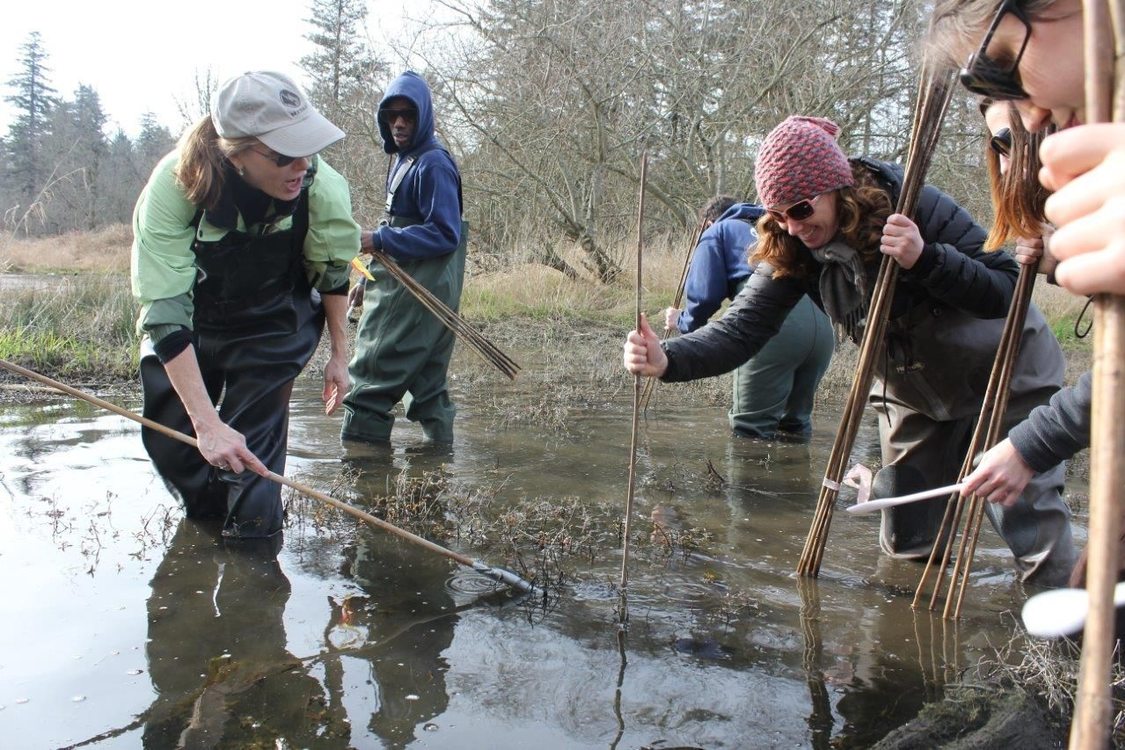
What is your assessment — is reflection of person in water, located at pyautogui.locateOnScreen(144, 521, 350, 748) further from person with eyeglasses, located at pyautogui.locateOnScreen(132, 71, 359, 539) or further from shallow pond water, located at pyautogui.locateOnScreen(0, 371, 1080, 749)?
person with eyeglasses, located at pyautogui.locateOnScreen(132, 71, 359, 539)

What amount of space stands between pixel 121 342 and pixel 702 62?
364 inches

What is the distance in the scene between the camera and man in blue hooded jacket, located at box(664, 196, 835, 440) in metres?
6.02

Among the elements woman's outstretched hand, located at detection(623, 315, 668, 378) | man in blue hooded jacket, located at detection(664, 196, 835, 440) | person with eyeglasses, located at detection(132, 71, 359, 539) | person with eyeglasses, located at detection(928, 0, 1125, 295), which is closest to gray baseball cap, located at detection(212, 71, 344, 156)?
person with eyeglasses, located at detection(132, 71, 359, 539)

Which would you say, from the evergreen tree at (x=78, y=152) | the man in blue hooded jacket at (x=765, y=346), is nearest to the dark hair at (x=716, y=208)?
the man in blue hooded jacket at (x=765, y=346)

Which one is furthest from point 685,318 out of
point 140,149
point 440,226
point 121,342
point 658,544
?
point 140,149

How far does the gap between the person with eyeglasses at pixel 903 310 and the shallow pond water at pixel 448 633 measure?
0.47m

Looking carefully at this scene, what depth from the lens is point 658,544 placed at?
424 cm

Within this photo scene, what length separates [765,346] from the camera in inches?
251

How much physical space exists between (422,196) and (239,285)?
206 cm

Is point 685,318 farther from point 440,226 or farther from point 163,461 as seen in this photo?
point 163,461

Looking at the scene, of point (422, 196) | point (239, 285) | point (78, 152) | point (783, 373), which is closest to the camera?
point (239, 285)

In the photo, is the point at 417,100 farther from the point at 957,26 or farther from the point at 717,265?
the point at 957,26

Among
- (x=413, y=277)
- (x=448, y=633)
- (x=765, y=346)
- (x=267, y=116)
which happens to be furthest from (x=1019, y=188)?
(x=413, y=277)

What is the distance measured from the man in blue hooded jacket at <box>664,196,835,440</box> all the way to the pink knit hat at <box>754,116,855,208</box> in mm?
2347
